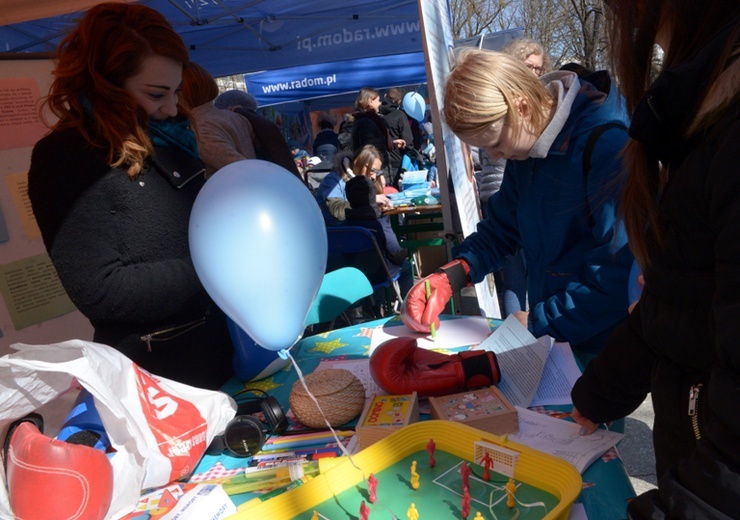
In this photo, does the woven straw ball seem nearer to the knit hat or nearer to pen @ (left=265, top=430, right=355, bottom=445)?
pen @ (left=265, top=430, right=355, bottom=445)

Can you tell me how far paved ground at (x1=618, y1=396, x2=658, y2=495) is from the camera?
2.33m

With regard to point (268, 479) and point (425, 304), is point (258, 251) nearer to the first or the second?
point (268, 479)

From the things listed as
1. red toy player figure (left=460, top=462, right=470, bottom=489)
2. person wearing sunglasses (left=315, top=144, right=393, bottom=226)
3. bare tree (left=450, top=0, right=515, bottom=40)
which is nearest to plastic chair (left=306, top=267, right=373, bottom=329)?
red toy player figure (left=460, top=462, right=470, bottom=489)

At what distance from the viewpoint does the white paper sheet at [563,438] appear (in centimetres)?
99

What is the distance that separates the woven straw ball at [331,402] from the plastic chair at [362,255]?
198cm

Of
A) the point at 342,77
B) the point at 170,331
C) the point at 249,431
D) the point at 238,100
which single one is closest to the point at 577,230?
the point at 249,431

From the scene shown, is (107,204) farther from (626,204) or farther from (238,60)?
(238,60)

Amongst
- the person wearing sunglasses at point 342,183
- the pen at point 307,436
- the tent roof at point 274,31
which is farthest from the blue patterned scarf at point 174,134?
the tent roof at point 274,31

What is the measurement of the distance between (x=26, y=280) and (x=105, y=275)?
1.07 m

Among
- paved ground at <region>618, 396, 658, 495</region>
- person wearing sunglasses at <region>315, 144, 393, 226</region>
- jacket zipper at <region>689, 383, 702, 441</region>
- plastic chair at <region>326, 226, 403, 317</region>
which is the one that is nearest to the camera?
jacket zipper at <region>689, 383, 702, 441</region>

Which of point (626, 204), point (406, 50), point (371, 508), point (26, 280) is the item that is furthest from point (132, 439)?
point (406, 50)

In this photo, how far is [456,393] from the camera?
1.24m

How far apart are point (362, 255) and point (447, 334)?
1995mm

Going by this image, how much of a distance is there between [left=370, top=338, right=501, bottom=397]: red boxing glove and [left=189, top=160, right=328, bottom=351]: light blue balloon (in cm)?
25
